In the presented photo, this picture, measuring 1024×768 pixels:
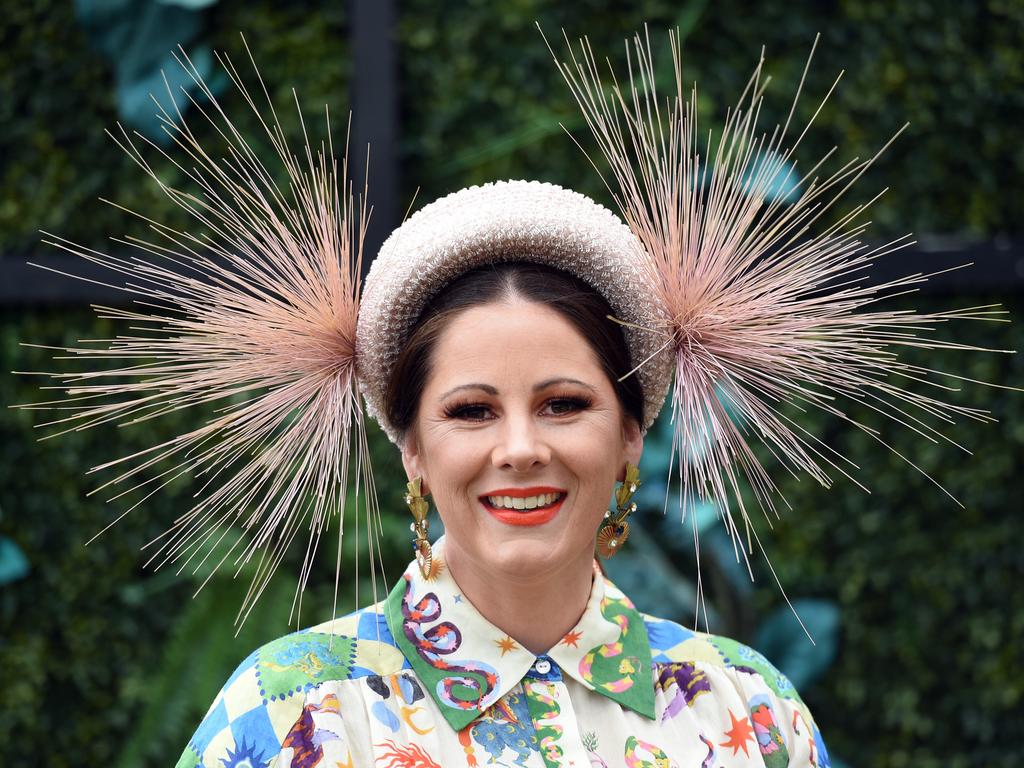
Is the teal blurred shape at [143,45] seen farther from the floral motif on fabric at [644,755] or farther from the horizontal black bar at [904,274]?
the floral motif on fabric at [644,755]

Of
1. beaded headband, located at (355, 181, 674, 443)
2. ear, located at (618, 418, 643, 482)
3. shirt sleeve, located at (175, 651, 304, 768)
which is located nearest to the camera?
shirt sleeve, located at (175, 651, 304, 768)

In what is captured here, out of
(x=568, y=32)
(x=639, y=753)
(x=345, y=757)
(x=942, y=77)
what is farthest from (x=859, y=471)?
(x=345, y=757)

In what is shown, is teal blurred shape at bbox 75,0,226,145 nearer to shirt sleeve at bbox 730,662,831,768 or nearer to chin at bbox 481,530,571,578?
chin at bbox 481,530,571,578

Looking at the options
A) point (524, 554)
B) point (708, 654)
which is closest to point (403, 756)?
point (524, 554)

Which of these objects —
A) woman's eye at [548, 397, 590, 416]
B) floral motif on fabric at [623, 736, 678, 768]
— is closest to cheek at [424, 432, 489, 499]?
woman's eye at [548, 397, 590, 416]

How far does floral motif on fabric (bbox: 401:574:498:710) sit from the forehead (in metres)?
0.32

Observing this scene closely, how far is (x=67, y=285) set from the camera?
3250 millimetres

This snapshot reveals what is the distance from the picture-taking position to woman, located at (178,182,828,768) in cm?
165

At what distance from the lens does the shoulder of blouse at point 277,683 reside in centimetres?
161

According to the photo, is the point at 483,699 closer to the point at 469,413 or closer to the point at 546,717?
the point at 546,717

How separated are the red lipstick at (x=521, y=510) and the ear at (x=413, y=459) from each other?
0.47ft

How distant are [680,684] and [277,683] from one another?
579mm

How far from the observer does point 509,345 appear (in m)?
1.67

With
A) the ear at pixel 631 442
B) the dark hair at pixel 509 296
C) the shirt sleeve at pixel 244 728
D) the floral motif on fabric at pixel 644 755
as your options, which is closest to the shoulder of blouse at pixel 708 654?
the floral motif on fabric at pixel 644 755
